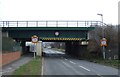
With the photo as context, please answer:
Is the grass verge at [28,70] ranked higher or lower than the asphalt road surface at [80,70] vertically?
higher

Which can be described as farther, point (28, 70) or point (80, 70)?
point (80, 70)

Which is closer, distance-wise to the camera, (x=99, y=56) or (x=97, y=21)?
(x=99, y=56)

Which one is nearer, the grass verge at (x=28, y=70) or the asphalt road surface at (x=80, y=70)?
the grass verge at (x=28, y=70)

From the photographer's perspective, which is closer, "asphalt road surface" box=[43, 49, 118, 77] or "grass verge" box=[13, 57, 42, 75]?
"grass verge" box=[13, 57, 42, 75]

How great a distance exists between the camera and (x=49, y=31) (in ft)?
190

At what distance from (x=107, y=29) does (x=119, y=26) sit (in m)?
2.41

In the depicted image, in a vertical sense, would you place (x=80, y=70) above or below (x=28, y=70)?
below

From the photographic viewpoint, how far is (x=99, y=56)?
5316 centimetres

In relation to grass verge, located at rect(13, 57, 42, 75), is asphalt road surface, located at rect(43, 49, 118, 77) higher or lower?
lower

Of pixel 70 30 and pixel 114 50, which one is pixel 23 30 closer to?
pixel 70 30

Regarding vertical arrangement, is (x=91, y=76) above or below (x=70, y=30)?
below

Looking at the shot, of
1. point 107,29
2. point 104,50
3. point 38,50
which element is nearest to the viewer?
point 104,50

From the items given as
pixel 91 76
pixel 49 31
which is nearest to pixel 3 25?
pixel 49 31

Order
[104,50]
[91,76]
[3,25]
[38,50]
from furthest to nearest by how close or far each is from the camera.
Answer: [38,50], [3,25], [104,50], [91,76]
